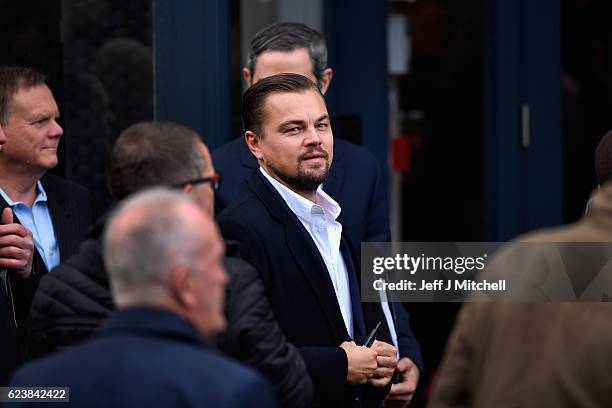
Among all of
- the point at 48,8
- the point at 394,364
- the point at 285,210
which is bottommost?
the point at 394,364

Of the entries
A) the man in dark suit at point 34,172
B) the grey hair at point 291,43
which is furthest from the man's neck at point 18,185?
the grey hair at point 291,43

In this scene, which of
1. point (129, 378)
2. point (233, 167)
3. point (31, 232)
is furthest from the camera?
point (233, 167)

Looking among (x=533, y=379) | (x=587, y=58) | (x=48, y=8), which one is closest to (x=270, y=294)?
(x=533, y=379)

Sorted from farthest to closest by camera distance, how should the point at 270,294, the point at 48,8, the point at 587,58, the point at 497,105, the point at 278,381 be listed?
the point at 587,58 < the point at 497,105 < the point at 48,8 < the point at 270,294 < the point at 278,381

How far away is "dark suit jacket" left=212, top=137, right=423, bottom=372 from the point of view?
4324mm

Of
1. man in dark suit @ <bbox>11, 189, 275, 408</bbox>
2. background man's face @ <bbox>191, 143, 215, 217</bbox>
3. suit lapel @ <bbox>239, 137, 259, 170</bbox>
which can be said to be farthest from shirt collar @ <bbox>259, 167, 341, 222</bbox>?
man in dark suit @ <bbox>11, 189, 275, 408</bbox>

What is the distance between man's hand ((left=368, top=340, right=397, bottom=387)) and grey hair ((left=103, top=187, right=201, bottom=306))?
1533mm

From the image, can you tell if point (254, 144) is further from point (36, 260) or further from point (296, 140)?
point (36, 260)

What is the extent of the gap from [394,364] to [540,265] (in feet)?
3.64

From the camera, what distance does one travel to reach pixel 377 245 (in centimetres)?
428

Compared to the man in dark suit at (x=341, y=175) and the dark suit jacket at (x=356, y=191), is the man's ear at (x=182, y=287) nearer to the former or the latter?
the man in dark suit at (x=341, y=175)

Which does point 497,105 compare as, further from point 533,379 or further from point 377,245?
point 533,379

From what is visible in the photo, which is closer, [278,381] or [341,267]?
[278,381]

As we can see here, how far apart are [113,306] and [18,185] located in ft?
4.54
